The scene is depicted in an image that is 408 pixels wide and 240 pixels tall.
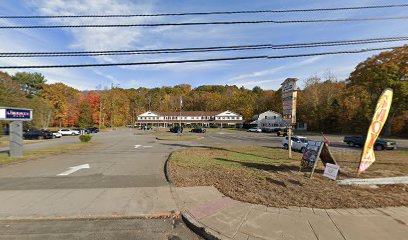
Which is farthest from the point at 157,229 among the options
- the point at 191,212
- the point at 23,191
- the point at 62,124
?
the point at 62,124

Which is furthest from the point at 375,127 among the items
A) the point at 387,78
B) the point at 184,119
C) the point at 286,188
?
the point at 184,119

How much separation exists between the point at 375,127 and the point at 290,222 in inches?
232

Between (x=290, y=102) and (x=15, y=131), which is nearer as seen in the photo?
(x=290, y=102)

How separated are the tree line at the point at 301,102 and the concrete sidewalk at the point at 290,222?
1610 inches

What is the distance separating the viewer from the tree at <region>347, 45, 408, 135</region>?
39.7 meters

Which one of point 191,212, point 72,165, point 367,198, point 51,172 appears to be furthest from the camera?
point 72,165

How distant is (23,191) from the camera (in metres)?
7.93

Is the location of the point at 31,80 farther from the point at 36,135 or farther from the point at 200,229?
the point at 200,229

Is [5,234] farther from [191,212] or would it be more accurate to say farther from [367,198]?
[367,198]

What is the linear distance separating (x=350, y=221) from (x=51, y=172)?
12.3 metres

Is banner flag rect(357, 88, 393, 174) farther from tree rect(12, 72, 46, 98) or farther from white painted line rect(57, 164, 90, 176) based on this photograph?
tree rect(12, 72, 46, 98)

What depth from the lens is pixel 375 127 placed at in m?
8.42

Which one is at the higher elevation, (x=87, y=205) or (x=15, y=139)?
(x=15, y=139)

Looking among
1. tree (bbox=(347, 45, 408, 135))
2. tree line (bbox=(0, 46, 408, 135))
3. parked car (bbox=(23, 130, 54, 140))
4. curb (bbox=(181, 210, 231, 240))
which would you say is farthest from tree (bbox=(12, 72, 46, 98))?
tree (bbox=(347, 45, 408, 135))
